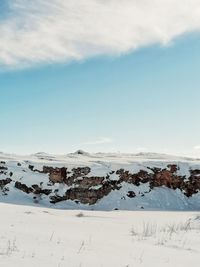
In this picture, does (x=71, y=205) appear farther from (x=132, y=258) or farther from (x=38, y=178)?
(x=132, y=258)

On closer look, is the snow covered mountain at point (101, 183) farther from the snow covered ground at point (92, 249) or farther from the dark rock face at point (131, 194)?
the snow covered ground at point (92, 249)

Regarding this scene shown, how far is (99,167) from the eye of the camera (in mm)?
23234

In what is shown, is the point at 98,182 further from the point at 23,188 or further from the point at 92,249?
the point at 92,249

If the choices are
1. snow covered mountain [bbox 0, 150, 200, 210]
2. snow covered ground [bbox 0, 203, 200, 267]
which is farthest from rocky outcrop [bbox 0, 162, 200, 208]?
snow covered ground [bbox 0, 203, 200, 267]

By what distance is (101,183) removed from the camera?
72.3 feet

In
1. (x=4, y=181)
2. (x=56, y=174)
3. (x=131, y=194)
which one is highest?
(x=56, y=174)

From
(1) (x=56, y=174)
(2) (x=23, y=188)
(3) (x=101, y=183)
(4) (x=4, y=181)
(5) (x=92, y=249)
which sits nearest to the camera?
(5) (x=92, y=249)

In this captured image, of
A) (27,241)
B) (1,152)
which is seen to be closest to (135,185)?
(1,152)

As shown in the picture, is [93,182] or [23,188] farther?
[93,182]

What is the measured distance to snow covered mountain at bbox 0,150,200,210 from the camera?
2098 cm

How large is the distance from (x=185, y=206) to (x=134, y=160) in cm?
474

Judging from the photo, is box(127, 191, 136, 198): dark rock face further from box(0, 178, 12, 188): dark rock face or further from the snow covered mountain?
box(0, 178, 12, 188): dark rock face

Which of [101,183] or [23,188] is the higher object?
[101,183]

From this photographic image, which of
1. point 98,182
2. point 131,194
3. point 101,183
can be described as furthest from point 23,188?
point 131,194
